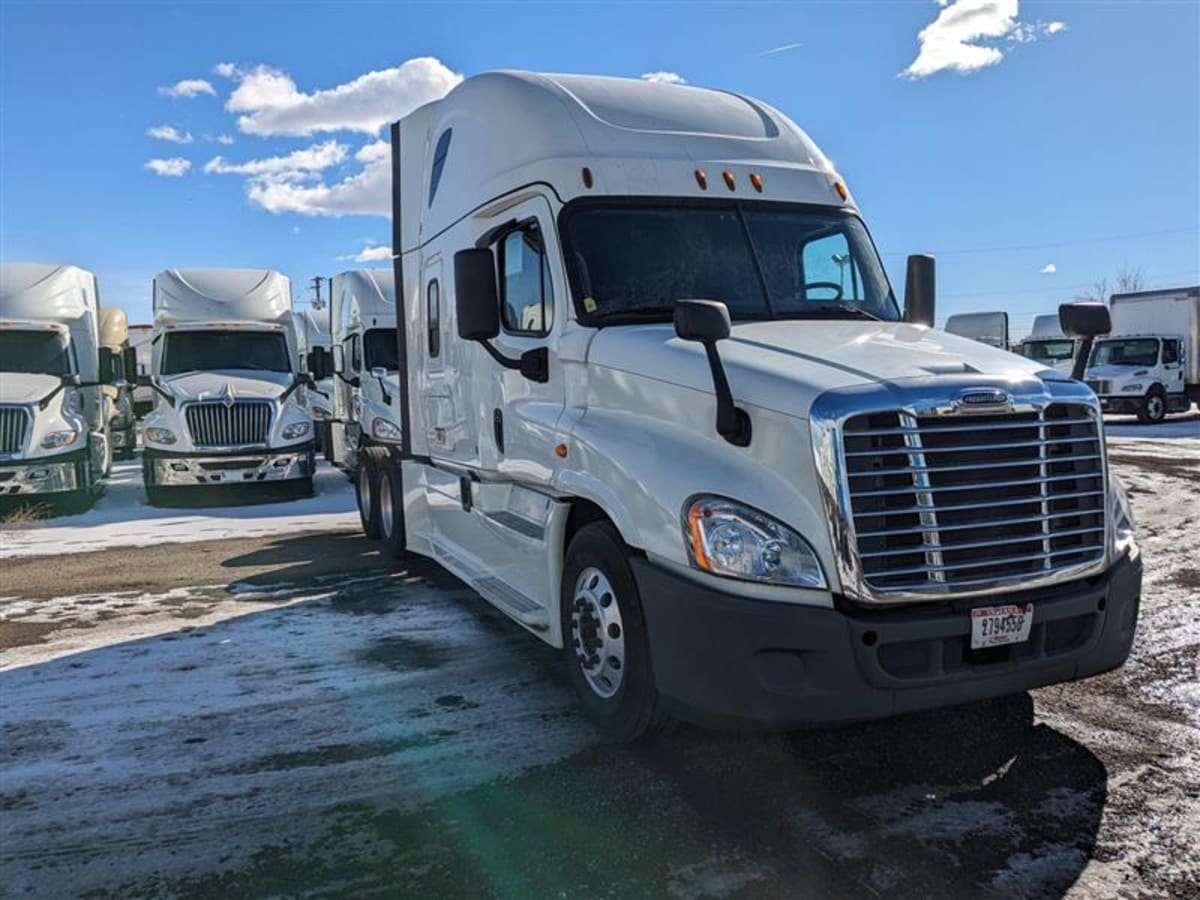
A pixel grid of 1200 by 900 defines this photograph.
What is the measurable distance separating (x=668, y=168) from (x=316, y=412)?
17482 millimetres

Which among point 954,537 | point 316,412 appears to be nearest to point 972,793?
point 954,537

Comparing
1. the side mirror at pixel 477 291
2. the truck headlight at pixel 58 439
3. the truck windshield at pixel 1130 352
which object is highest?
the side mirror at pixel 477 291

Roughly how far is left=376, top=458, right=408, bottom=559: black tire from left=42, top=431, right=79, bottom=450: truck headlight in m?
5.67

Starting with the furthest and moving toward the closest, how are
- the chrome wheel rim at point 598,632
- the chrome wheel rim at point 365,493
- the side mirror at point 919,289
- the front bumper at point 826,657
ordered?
the chrome wheel rim at point 365,493, the side mirror at point 919,289, the chrome wheel rim at point 598,632, the front bumper at point 826,657

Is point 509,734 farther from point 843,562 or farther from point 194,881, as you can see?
point 843,562

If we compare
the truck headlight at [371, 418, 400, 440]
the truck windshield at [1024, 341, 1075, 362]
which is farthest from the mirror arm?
the truck windshield at [1024, 341, 1075, 362]

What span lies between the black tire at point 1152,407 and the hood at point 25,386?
26.2 meters

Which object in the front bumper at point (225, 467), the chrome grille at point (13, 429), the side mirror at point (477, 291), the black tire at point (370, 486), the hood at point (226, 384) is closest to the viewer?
the side mirror at point (477, 291)

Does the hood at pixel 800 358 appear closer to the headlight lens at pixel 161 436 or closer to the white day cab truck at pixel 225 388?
the white day cab truck at pixel 225 388

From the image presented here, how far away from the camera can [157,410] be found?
44.5 ft

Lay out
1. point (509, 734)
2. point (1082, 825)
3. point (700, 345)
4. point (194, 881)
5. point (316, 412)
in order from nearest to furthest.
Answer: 1. point (194, 881)
2. point (1082, 825)
3. point (700, 345)
4. point (509, 734)
5. point (316, 412)

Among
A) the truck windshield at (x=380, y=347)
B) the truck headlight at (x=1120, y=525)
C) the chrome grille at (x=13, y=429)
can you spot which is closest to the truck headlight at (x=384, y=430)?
the truck windshield at (x=380, y=347)

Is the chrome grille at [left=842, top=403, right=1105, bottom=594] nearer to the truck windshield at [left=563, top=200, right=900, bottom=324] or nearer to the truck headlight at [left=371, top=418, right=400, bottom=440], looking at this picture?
the truck windshield at [left=563, top=200, right=900, bottom=324]

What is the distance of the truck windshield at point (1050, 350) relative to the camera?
100 feet
